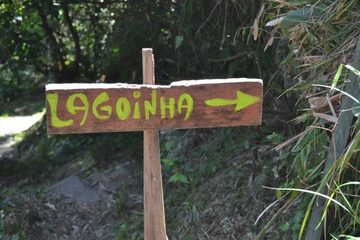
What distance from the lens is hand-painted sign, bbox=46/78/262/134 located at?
2.69 meters

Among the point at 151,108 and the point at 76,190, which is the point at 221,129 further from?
the point at 151,108

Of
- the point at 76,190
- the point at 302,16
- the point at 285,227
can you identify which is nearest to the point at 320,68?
the point at 302,16

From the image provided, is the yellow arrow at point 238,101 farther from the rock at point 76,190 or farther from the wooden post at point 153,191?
the rock at point 76,190

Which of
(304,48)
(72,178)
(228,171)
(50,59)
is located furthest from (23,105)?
(304,48)

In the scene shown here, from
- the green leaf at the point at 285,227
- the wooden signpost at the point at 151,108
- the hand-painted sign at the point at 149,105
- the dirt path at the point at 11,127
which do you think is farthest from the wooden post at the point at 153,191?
the dirt path at the point at 11,127

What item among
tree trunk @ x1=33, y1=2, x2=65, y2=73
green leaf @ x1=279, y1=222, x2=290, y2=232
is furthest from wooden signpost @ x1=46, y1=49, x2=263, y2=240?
tree trunk @ x1=33, y1=2, x2=65, y2=73

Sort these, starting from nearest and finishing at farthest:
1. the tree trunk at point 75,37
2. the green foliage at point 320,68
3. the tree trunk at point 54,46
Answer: the green foliage at point 320,68 → the tree trunk at point 54,46 → the tree trunk at point 75,37

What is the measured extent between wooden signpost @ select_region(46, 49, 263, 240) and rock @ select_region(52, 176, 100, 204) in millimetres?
2417

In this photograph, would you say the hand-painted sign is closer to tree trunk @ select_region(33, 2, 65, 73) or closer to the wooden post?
the wooden post

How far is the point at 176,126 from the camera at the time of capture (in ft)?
9.08

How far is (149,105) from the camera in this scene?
8.93 feet

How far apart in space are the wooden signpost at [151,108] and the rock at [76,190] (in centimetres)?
242

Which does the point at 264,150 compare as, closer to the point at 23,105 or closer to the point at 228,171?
the point at 228,171

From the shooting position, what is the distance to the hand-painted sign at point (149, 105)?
269 centimetres
